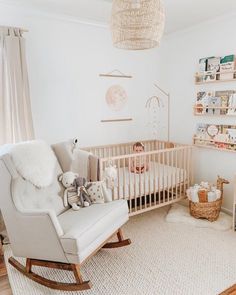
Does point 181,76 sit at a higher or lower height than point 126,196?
higher

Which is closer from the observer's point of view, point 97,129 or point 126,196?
point 126,196

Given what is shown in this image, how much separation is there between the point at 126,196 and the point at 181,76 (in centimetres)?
198

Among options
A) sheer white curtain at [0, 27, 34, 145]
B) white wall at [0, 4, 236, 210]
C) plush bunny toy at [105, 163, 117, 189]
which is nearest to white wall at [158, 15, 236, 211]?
white wall at [0, 4, 236, 210]

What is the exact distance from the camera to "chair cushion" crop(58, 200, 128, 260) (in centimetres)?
184

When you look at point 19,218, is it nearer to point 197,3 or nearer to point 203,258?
point 203,258

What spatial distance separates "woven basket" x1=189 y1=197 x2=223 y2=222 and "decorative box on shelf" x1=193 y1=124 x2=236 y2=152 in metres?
0.69

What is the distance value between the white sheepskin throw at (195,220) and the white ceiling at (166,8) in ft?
7.75

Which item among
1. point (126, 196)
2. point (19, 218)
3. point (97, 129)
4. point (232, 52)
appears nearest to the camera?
point (19, 218)

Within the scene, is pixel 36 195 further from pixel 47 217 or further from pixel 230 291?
pixel 230 291

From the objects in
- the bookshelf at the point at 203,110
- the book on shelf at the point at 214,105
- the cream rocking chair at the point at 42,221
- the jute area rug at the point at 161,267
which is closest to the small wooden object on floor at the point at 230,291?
the jute area rug at the point at 161,267

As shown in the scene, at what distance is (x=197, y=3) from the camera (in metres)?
2.73

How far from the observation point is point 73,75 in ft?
10.7

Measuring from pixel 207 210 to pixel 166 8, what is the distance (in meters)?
2.29

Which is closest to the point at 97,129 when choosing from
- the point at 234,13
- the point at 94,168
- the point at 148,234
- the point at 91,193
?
the point at 94,168
